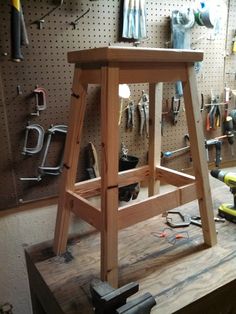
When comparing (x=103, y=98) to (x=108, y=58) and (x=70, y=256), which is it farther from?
(x=70, y=256)

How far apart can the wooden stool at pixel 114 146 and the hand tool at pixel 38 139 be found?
243 mm

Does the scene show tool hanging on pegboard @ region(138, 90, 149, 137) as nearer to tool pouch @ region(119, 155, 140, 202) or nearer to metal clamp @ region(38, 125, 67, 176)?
tool pouch @ region(119, 155, 140, 202)

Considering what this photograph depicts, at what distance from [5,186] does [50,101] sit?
14.6 inches

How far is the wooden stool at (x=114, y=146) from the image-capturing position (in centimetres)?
67

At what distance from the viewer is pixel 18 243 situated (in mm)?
1157

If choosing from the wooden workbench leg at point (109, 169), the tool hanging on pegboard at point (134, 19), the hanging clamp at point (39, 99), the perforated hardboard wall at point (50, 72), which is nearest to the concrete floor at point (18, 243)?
the perforated hardboard wall at point (50, 72)

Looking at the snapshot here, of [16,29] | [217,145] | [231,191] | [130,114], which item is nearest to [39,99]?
[16,29]

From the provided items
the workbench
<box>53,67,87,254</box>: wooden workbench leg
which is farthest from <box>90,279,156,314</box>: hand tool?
<box>53,67,87,254</box>: wooden workbench leg

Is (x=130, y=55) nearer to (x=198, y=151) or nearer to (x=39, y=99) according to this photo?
(x=198, y=151)

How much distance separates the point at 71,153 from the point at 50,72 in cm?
38

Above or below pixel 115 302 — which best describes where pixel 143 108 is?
above

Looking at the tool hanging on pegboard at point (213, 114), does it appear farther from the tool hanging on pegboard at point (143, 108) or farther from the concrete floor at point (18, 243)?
the concrete floor at point (18, 243)

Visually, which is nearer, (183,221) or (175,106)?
(183,221)

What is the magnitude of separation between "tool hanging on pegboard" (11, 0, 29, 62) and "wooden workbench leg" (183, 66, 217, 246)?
21.1 inches
